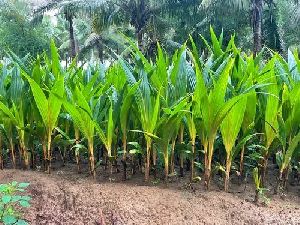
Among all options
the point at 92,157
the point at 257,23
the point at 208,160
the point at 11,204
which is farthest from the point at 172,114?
the point at 257,23

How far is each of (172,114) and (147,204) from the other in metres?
0.53

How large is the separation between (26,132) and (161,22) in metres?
23.0

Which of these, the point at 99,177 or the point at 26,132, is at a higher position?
the point at 26,132

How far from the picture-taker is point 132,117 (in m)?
2.90

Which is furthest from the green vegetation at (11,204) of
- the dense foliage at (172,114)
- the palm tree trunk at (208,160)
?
the palm tree trunk at (208,160)

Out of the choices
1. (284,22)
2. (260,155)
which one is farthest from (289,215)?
(284,22)

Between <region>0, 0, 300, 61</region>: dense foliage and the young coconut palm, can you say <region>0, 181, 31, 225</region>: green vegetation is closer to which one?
the young coconut palm

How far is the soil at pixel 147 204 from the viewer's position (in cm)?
245

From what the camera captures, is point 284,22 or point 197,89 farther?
point 284,22

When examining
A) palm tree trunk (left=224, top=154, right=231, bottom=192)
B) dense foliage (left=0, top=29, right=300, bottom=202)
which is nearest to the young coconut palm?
dense foliage (left=0, top=29, right=300, bottom=202)

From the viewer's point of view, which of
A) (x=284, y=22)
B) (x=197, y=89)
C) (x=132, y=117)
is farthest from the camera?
(x=284, y=22)

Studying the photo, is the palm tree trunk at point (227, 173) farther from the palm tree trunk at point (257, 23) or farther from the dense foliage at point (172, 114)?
the palm tree trunk at point (257, 23)

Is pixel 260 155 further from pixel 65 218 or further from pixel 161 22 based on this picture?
pixel 161 22

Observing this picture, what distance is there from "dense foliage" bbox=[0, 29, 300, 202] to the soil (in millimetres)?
99
